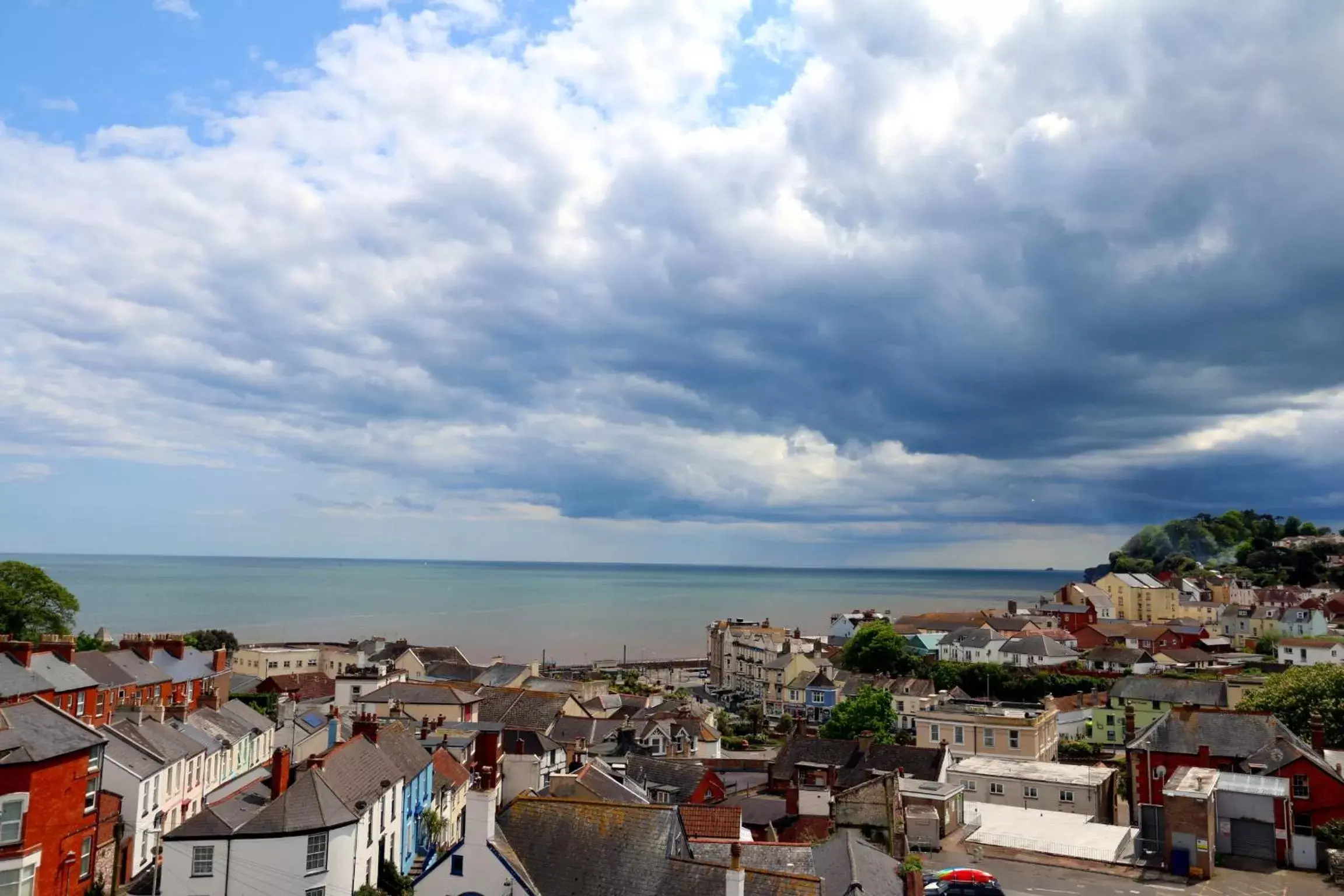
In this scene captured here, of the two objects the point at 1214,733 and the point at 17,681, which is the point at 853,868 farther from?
the point at 17,681

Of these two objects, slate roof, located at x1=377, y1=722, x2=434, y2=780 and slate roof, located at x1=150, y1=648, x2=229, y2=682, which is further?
slate roof, located at x1=150, y1=648, x2=229, y2=682

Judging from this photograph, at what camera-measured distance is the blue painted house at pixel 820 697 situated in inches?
3735

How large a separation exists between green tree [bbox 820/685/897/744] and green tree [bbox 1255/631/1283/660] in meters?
66.2

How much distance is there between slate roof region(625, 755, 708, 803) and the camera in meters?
42.4

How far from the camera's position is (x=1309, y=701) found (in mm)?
56344

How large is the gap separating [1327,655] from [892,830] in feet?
297

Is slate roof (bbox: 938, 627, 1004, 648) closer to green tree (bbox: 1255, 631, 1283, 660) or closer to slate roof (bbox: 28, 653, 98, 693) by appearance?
green tree (bbox: 1255, 631, 1283, 660)

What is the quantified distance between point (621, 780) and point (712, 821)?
11428 mm

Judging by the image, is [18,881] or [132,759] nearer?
[18,881]

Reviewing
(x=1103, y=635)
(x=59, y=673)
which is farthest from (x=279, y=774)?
(x=1103, y=635)

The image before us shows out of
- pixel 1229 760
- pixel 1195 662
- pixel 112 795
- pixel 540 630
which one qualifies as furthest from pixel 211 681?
pixel 540 630

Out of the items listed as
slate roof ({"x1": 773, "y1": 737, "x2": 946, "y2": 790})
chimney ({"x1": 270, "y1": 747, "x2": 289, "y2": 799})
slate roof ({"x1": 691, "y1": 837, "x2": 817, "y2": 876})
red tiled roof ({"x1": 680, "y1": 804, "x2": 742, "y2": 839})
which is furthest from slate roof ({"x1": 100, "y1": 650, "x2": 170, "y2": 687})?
slate roof ({"x1": 691, "y1": 837, "x2": 817, "y2": 876})

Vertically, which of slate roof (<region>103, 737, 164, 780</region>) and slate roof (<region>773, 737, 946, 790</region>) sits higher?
slate roof (<region>103, 737, 164, 780</region>)

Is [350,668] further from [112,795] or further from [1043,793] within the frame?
[1043,793]
